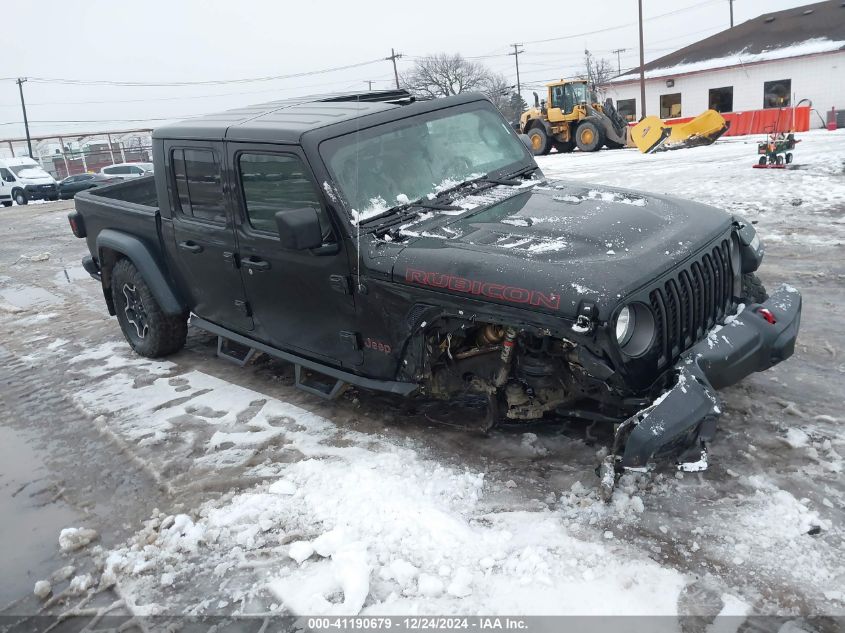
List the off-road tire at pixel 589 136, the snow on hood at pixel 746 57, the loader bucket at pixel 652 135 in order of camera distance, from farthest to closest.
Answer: the snow on hood at pixel 746 57 < the off-road tire at pixel 589 136 < the loader bucket at pixel 652 135

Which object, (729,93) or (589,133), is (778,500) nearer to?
(589,133)

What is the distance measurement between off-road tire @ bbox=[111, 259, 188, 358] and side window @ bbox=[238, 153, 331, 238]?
167cm

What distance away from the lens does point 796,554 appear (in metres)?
2.70

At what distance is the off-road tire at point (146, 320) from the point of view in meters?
5.51

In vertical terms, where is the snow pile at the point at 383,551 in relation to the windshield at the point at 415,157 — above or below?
below

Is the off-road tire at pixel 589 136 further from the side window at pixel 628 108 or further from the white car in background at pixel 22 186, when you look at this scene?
the white car in background at pixel 22 186

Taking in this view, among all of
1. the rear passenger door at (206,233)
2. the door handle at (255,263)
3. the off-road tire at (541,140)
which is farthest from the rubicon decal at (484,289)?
the off-road tire at (541,140)

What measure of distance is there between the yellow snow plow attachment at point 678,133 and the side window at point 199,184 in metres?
17.2

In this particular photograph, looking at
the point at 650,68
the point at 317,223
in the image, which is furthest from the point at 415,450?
the point at 650,68

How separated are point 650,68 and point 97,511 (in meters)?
38.6

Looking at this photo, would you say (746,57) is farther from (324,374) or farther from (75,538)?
(75,538)

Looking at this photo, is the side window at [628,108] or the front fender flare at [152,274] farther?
the side window at [628,108]

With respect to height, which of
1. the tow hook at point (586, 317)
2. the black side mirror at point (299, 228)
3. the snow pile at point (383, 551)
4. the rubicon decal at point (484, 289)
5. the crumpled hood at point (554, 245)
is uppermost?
the black side mirror at point (299, 228)

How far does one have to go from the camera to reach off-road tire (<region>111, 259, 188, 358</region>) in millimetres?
5508
